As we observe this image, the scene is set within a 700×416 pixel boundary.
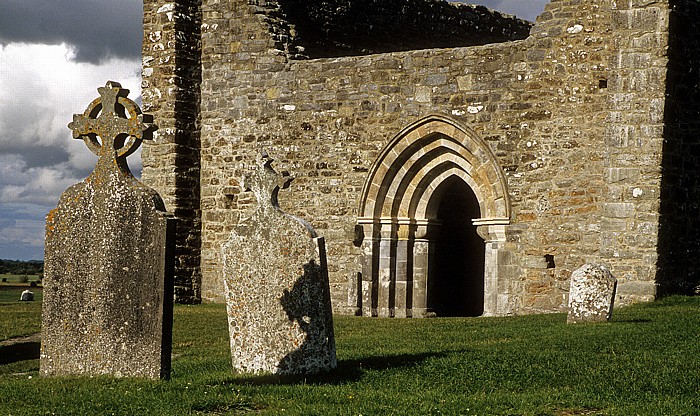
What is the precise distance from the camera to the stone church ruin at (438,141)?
1534 cm

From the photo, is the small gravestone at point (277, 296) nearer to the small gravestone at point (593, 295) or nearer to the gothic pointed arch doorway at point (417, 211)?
the small gravestone at point (593, 295)

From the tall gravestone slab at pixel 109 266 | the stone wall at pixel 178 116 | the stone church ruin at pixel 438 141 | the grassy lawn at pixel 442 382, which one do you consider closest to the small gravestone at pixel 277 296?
the grassy lawn at pixel 442 382

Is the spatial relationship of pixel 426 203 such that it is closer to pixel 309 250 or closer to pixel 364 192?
pixel 364 192

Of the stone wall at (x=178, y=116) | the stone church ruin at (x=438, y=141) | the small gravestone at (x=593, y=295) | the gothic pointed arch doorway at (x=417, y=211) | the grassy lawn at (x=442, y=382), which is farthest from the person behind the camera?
the stone wall at (x=178, y=116)

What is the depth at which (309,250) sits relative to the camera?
8.37 m

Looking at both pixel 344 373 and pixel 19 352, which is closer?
pixel 344 373

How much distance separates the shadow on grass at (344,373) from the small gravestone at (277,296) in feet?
0.30

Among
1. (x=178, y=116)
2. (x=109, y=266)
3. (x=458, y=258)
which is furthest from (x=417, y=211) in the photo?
(x=109, y=266)

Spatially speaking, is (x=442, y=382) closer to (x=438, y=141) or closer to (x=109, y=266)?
(x=109, y=266)

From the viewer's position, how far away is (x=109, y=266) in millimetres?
8180

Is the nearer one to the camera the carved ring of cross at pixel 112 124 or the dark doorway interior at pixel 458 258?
the carved ring of cross at pixel 112 124

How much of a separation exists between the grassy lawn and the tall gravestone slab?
0.22 meters

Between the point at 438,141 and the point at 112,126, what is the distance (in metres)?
9.58

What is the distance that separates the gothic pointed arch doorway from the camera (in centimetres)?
1683
